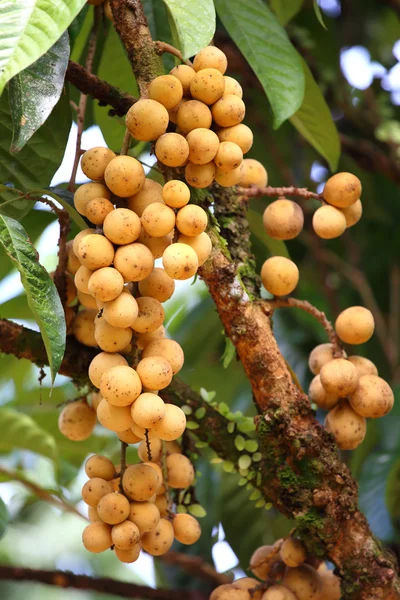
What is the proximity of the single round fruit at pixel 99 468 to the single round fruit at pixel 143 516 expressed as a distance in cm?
→ 5

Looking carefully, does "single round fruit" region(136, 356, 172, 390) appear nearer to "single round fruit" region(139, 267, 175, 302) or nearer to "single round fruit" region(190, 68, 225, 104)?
"single round fruit" region(139, 267, 175, 302)

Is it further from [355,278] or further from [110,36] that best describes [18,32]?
[355,278]

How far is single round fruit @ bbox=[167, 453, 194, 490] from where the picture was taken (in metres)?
0.87

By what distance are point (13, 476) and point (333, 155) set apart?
77 cm

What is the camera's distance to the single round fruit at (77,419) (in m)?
0.89

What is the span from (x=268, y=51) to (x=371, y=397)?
1.45 ft

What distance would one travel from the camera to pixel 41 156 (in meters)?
0.89

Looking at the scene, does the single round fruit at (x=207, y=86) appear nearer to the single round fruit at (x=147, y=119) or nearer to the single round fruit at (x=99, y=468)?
the single round fruit at (x=147, y=119)

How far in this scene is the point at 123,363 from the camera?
0.72 meters

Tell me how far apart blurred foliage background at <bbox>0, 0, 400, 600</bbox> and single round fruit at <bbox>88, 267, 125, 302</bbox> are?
0.26m

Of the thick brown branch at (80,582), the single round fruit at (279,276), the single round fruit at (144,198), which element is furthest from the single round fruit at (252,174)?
the thick brown branch at (80,582)

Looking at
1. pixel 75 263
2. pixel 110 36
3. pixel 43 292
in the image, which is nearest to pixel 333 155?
pixel 110 36

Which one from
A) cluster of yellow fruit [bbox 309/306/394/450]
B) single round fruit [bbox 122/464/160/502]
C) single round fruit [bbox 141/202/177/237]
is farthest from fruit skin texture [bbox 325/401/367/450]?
single round fruit [bbox 141/202/177/237]

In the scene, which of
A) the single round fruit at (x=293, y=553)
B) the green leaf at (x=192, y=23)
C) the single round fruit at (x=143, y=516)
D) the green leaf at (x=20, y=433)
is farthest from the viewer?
the green leaf at (x=20, y=433)
